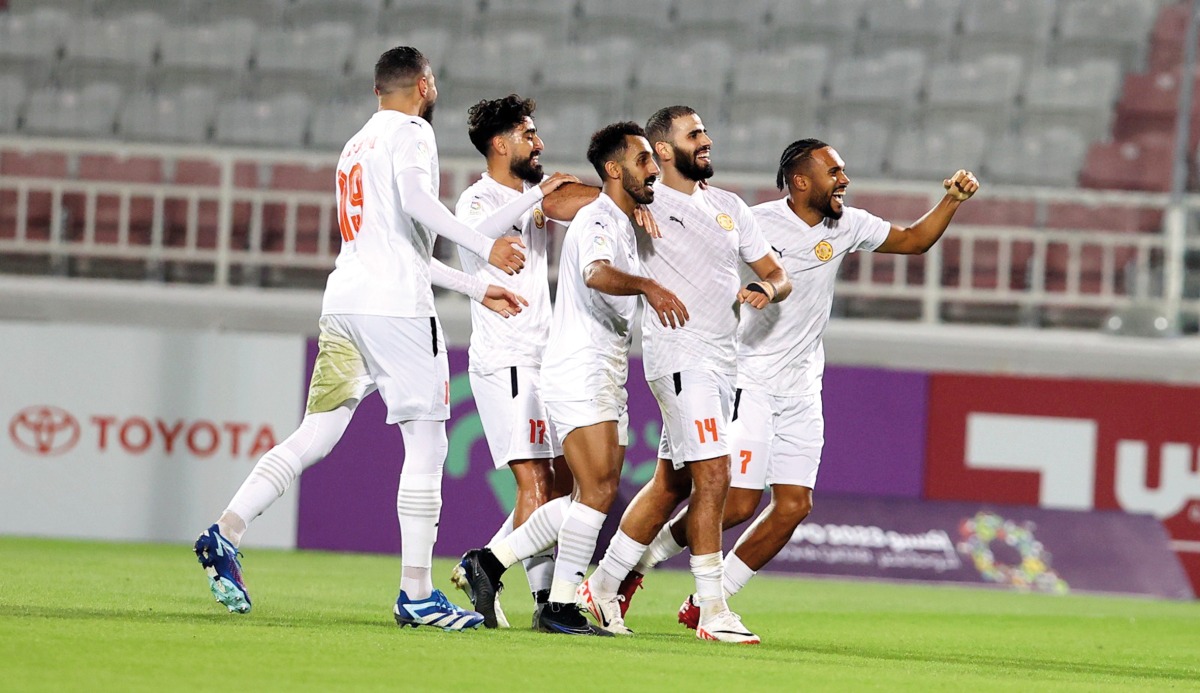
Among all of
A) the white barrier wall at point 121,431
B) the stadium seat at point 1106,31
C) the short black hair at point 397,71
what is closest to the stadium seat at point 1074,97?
the stadium seat at point 1106,31

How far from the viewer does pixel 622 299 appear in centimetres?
681

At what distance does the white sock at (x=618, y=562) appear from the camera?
22.7 ft

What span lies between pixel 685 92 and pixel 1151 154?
→ 4.22m

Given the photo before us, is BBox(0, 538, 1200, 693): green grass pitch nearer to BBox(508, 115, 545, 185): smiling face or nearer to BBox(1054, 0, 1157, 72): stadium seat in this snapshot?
BBox(508, 115, 545, 185): smiling face

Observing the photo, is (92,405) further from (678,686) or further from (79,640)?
(678,686)

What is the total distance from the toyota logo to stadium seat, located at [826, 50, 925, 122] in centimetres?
763

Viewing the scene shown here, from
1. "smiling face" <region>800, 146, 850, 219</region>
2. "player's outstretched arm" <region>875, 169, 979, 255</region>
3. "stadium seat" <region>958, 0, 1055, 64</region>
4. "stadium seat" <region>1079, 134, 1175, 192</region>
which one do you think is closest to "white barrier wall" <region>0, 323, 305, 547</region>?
"smiling face" <region>800, 146, 850, 219</region>

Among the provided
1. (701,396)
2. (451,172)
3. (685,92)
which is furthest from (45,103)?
(701,396)

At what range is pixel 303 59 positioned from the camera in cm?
1680

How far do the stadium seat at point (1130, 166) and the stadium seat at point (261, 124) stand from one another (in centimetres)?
706

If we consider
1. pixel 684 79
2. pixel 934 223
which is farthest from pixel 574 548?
pixel 684 79

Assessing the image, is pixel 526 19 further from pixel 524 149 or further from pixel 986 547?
A: pixel 524 149

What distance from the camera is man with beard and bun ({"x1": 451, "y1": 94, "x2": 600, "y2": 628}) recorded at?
286 inches

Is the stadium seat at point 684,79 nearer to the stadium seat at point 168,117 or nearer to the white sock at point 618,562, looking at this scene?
the stadium seat at point 168,117
